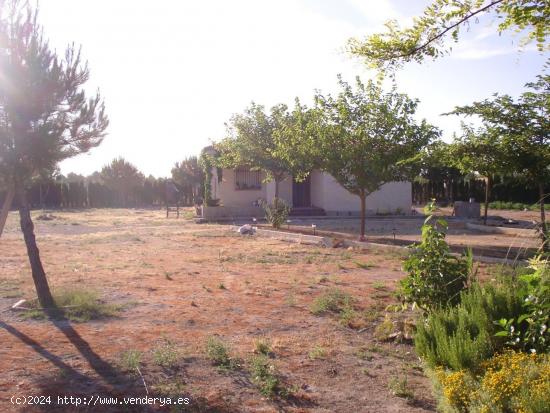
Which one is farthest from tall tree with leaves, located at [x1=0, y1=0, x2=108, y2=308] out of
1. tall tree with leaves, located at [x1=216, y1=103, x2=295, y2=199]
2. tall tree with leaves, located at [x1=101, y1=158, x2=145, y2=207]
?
tall tree with leaves, located at [x1=101, y1=158, x2=145, y2=207]

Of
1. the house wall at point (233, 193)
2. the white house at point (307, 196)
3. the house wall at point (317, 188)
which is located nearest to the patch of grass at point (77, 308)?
the white house at point (307, 196)

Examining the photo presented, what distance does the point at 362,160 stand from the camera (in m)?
14.8

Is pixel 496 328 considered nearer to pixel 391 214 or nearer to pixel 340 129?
pixel 340 129

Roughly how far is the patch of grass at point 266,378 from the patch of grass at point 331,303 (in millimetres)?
2161

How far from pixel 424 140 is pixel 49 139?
10557mm

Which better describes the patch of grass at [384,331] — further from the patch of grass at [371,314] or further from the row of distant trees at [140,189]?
the row of distant trees at [140,189]

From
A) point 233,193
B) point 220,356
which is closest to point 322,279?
point 220,356

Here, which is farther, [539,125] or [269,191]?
[269,191]

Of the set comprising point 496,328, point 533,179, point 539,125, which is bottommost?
point 496,328

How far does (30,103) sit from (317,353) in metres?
4.52

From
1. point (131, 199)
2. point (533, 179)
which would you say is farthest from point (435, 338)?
point (131, 199)

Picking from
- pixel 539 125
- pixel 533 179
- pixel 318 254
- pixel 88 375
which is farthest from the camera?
pixel 318 254

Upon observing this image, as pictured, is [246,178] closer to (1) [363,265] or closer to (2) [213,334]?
(1) [363,265]

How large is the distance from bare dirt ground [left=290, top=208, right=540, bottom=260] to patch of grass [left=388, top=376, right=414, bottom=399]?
4.90 metres
